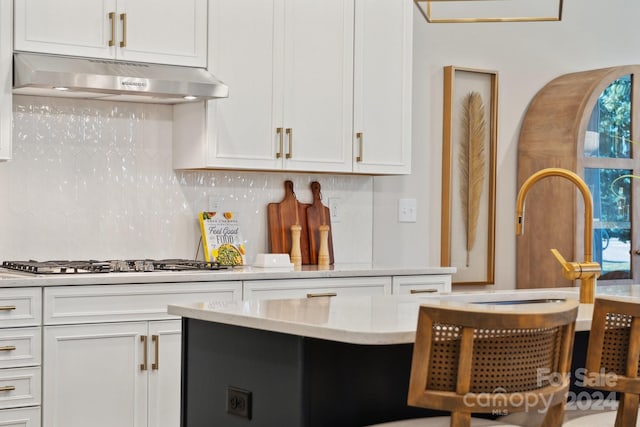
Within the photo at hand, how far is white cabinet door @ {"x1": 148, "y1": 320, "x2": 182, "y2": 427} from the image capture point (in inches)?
151

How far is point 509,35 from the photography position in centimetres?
551

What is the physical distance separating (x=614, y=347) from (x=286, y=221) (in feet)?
8.93

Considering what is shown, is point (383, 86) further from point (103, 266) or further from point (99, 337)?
point (99, 337)

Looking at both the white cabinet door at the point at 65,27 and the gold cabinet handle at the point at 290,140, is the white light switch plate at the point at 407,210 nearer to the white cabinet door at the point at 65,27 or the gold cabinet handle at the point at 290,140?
the gold cabinet handle at the point at 290,140

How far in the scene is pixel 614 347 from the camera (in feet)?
7.29

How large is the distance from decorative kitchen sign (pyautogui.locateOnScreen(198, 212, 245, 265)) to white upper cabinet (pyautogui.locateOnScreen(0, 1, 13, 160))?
1.05 meters

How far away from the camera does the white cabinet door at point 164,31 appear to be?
13.3 feet

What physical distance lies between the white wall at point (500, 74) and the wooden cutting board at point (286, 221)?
46cm

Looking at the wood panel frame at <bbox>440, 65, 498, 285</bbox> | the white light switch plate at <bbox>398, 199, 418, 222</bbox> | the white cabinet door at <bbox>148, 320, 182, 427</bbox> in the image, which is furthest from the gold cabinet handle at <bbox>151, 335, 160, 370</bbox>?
the wood panel frame at <bbox>440, 65, 498, 285</bbox>

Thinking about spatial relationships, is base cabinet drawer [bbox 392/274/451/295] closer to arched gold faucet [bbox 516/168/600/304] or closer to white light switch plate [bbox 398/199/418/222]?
white light switch plate [bbox 398/199/418/222]

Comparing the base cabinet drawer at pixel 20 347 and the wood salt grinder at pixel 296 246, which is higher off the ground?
the wood salt grinder at pixel 296 246

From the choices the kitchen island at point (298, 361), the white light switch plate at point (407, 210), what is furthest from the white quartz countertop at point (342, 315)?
the white light switch plate at point (407, 210)

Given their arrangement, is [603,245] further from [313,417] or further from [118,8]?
[313,417]

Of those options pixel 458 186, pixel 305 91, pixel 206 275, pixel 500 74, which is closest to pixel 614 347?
pixel 206 275
